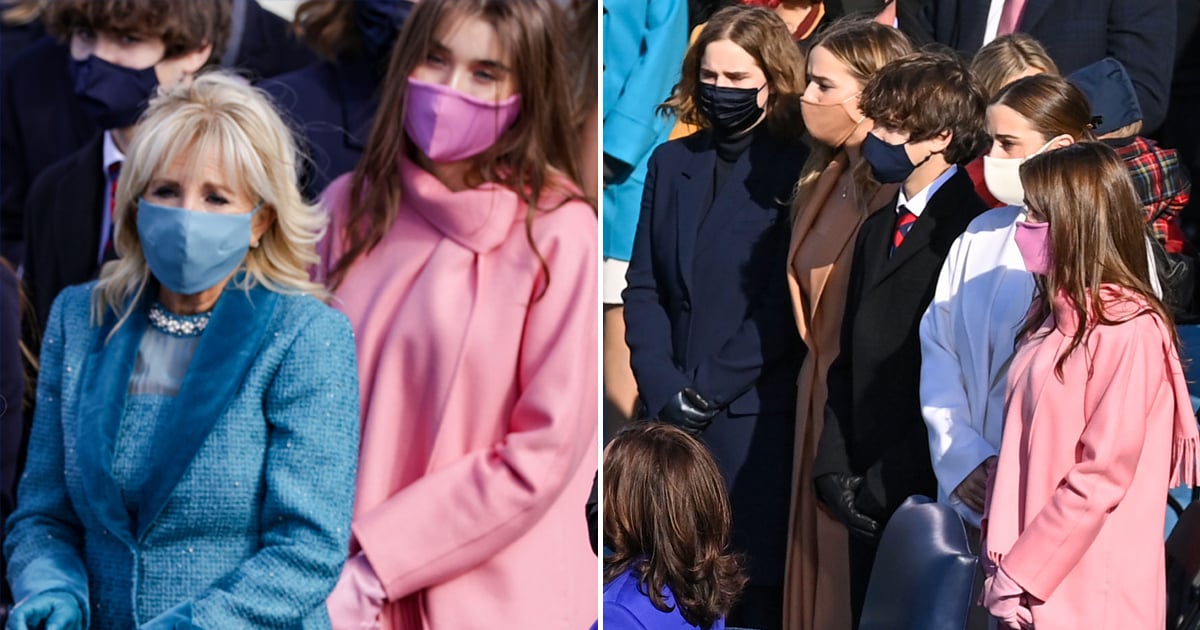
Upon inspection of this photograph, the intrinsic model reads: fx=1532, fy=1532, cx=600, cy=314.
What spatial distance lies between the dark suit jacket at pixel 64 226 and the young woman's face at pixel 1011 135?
6.36 ft

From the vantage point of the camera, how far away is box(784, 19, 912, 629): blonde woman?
309 cm

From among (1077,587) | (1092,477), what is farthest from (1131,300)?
(1077,587)

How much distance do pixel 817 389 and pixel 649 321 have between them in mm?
401

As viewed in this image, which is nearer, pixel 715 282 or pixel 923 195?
pixel 923 195

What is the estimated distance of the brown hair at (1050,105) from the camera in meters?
→ 2.95

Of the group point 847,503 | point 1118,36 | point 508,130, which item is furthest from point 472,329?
point 1118,36

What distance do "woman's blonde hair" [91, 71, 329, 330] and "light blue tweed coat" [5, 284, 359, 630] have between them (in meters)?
0.09

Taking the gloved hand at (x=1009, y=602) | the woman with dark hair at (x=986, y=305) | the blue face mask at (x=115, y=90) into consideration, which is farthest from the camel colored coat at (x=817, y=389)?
the blue face mask at (x=115, y=90)

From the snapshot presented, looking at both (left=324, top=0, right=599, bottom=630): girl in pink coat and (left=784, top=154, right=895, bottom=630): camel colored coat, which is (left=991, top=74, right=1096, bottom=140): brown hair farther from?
(left=324, top=0, right=599, bottom=630): girl in pink coat

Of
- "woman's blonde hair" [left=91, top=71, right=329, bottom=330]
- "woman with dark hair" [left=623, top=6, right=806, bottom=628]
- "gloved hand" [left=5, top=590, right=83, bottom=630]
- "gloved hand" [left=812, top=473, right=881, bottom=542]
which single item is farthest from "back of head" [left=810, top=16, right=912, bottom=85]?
"gloved hand" [left=5, top=590, right=83, bottom=630]

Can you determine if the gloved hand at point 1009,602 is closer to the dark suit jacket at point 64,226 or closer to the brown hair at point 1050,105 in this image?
the brown hair at point 1050,105

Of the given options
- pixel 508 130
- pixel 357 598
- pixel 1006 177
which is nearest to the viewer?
pixel 1006 177

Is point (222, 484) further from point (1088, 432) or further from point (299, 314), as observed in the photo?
point (1088, 432)

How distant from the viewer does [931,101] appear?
3.02 meters
